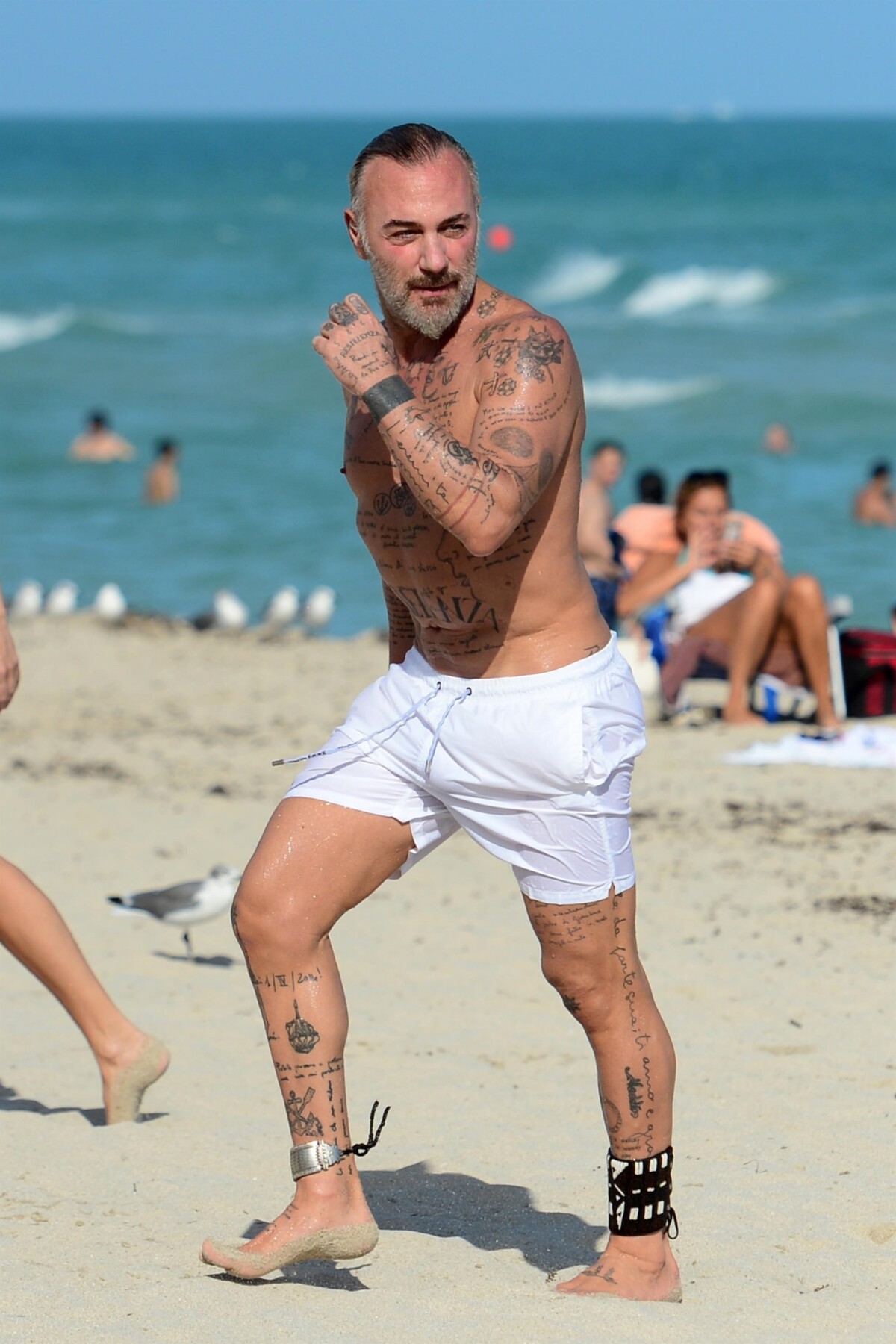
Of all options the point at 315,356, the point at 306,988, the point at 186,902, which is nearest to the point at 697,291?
the point at 315,356

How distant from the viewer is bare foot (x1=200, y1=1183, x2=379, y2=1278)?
10.1ft

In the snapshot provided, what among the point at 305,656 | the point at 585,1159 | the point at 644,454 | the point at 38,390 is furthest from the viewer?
the point at 38,390

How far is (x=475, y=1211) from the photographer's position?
12.2 ft

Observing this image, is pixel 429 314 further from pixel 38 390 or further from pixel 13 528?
pixel 38 390

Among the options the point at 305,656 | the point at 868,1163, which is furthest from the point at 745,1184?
the point at 305,656

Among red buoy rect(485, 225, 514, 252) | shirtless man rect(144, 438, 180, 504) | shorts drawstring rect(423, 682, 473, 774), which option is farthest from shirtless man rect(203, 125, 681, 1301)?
red buoy rect(485, 225, 514, 252)

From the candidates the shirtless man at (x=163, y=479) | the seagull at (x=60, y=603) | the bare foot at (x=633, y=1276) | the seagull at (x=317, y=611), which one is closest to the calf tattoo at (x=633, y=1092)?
the bare foot at (x=633, y=1276)

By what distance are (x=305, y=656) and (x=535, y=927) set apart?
7.79m

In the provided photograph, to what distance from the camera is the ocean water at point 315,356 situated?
16.0 m

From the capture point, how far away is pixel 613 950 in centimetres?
314

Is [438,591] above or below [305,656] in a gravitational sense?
above

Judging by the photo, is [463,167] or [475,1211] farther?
[475,1211]

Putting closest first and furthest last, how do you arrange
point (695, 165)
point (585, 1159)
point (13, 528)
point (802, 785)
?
1. point (585, 1159)
2. point (802, 785)
3. point (13, 528)
4. point (695, 165)

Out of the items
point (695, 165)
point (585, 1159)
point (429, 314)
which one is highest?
point (695, 165)
